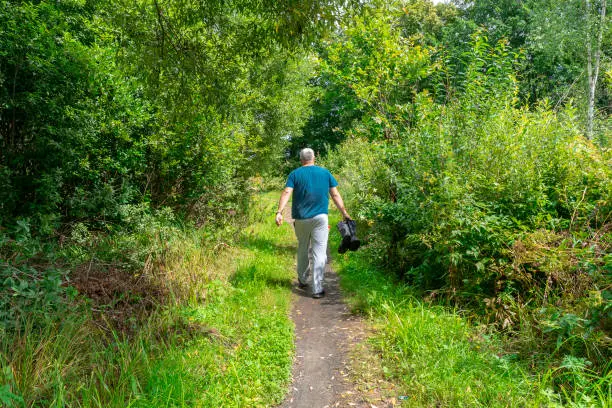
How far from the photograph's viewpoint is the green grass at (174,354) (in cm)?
292

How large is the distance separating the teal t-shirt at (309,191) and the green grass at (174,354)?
1368mm

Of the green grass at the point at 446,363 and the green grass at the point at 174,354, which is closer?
the green grass at the point at 174,354

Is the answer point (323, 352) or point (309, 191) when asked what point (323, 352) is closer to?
point (323, 352)

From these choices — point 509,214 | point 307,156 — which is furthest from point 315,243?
point 509,214

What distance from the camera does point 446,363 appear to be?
357cm

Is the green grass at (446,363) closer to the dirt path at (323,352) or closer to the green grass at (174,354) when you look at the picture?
the dirt path at (323,352)

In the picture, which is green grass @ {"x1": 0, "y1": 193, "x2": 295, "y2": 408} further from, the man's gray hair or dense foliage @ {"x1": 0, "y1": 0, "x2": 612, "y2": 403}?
the man's gray hair

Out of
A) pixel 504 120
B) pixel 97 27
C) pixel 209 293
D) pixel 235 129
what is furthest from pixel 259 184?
pixel 504 120

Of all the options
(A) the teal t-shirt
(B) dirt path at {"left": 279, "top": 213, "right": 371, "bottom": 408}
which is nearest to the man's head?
(A) the teal t-shirt

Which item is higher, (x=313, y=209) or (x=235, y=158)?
(x=235, y=158)

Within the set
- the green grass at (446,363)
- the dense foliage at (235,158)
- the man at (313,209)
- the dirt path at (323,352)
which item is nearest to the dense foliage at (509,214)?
the dense foliage at (235,158)

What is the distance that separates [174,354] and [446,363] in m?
2.53

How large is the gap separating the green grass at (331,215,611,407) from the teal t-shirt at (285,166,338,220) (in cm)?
165

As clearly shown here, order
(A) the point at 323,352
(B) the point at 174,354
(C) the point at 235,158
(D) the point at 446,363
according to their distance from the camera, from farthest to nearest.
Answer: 1. (C) the point at 235,158
2. (A) the point at 323,352
3. (B) the point at 174,354
4. (D) the point at 446,363
